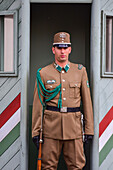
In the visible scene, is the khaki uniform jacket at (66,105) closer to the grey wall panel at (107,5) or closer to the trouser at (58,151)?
the trouser at (58,151)

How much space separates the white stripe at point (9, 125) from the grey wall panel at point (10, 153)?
154 millimetres

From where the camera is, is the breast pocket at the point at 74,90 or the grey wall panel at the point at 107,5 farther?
the grey wall panel at the point at 107,5

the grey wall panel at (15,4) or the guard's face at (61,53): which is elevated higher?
the grey wall panel at (15,4)

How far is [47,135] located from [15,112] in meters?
0.51

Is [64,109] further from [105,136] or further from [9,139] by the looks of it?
[9,139]

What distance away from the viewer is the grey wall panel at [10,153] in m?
3.62

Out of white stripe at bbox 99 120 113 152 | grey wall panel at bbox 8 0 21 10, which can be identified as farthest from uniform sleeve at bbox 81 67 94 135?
grey wall panel at bbox 8 0 21 10

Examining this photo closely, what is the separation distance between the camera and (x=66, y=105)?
3402mm

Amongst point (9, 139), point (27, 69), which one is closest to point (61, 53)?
point (27, 69)

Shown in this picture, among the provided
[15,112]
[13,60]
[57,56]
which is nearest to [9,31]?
[13,60]

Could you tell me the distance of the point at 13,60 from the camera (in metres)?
3.64

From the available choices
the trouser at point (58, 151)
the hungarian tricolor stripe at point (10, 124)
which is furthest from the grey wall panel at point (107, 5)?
the trouser at point (58, 151)

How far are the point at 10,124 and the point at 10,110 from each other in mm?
166

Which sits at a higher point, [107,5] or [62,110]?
[107,5]
